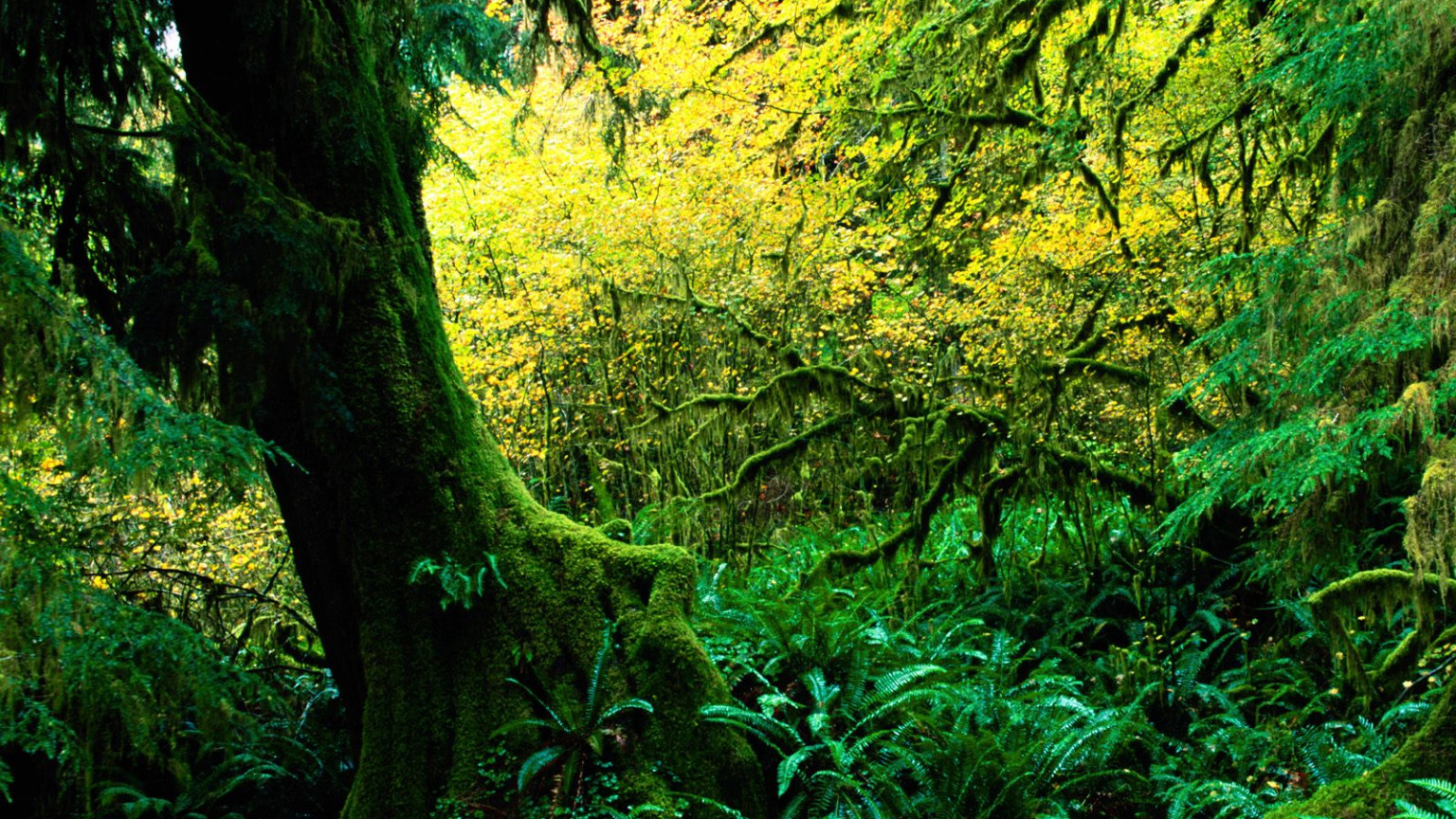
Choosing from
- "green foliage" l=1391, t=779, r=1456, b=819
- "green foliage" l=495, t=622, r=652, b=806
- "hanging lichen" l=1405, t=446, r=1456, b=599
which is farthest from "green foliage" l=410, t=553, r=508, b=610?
"hanging lichen" l=1405, t=446, r=1456, b=599

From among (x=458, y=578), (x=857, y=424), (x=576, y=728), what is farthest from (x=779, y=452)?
(x=576, y=728)

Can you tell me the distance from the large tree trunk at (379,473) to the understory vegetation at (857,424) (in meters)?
0.06

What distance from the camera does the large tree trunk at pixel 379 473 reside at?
4.14 meters

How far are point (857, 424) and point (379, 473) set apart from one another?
15.2 ft

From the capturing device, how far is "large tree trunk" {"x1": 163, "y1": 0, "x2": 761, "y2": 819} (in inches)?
163

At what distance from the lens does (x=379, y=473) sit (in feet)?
14.9

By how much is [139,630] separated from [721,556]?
665 centimetres

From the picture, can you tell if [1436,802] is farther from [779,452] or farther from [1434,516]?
[779,452]

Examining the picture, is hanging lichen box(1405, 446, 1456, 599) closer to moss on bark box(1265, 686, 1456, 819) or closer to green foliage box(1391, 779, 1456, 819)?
moss on bark box(1265, 686, 1456, 819)

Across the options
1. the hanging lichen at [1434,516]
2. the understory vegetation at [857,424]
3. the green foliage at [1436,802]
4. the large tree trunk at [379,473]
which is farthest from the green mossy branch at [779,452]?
the green foliage at [1436,802]

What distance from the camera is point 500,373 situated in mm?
11070

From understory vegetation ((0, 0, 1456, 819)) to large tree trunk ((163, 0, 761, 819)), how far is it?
0.21 feet

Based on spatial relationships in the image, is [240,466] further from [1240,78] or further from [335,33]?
[1240,78]

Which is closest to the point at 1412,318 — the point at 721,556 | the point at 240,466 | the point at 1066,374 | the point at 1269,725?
the point at 1269,725
